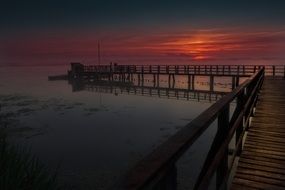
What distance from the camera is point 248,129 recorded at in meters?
6.24

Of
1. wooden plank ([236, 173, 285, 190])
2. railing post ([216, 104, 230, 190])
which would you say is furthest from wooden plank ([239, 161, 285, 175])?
railing post ([216, 104, 230, 190])

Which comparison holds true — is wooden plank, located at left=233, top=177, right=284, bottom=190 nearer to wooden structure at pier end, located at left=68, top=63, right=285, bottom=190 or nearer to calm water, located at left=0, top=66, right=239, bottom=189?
wooden structure at pier end, located at left=68, top=63, right=285, bottom=190

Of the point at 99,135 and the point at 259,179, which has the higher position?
the point at 259,179

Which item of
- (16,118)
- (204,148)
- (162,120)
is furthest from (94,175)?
(16,118)

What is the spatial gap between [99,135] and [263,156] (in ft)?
49.2

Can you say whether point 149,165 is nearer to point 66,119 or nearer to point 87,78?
point 66,119

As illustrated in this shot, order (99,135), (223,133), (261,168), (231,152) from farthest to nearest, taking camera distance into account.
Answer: (99,135) < (231,152) < (261,168) < (223,133)

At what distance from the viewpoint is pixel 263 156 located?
186 inches

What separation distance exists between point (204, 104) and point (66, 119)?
1523 centimetres

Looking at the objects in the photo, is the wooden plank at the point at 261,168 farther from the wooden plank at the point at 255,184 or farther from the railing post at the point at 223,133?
the railing post at the point at 223,133

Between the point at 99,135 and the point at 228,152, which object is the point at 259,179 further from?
the point at 99,135

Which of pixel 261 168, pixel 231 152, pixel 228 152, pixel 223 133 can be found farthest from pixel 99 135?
pixel 223 133

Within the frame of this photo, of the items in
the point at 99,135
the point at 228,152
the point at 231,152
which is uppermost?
the point at 228,152

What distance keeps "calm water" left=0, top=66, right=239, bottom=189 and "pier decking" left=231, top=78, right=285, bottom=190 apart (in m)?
3.14
